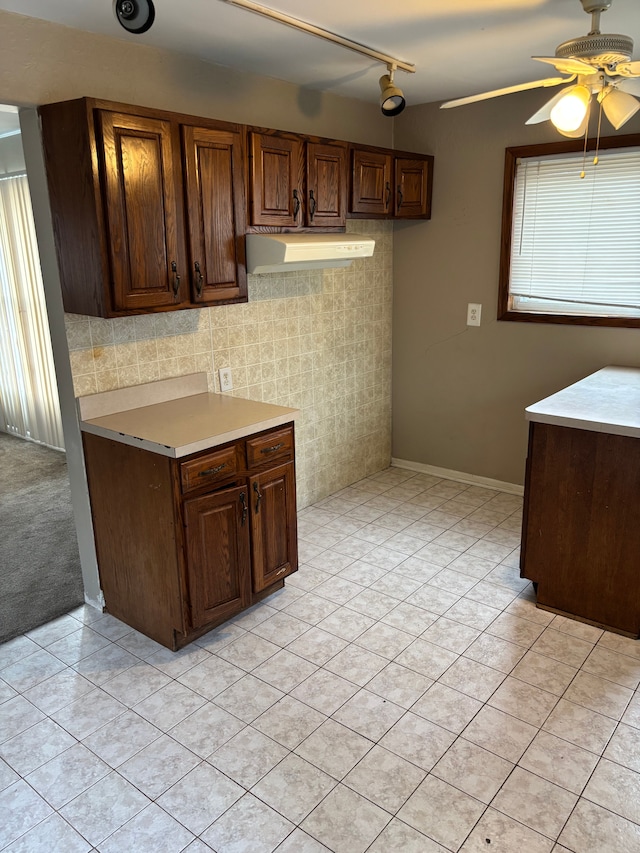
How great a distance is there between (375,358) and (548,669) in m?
2.39

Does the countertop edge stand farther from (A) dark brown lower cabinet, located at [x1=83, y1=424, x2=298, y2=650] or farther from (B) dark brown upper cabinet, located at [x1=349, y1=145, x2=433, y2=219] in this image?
(B) dark brown upper cabinet, located at [x1=349, y1=145, x2=433, y2=219]

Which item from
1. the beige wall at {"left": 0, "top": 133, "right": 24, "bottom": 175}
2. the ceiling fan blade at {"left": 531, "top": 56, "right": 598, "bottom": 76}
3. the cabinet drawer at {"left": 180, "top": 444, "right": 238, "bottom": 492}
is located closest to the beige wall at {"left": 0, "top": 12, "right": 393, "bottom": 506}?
the cabinet drawer at {"left": 180, "top": 444, "right": 238, "bottom": 492}

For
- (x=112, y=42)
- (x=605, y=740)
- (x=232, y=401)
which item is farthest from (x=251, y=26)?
(x=605, y=740)

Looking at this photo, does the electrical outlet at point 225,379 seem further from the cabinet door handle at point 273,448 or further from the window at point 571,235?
the window at point 571,235

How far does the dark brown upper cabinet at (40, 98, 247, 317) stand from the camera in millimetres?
2250

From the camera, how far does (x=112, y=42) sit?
2.49 m

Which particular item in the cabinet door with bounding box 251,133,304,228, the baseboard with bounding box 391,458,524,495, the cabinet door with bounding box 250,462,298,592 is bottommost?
the baseboard with bounding box 391,458,524,495

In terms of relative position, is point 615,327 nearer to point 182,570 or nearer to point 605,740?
point 605,740

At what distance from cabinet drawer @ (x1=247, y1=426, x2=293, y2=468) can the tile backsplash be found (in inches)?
24.1

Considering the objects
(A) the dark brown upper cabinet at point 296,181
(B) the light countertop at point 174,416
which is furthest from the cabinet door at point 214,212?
(B) the light countertop at point 174,416

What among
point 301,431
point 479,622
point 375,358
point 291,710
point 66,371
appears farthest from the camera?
point 375,358

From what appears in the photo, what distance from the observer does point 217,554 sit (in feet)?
8.37

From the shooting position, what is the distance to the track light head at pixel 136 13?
6.22ft

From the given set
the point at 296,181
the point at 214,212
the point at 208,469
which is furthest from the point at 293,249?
the point at 208,469
